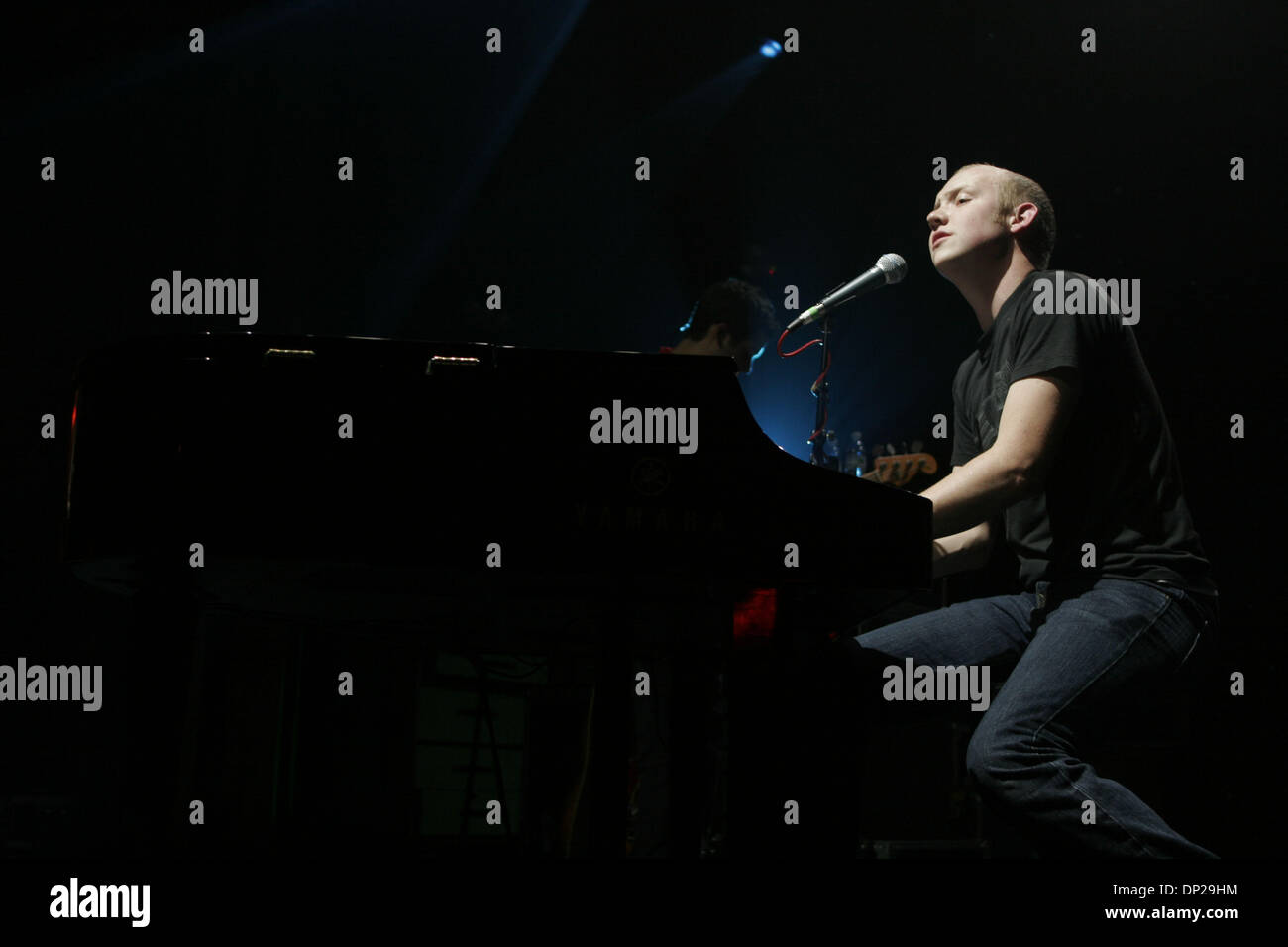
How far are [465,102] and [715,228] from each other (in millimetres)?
1081

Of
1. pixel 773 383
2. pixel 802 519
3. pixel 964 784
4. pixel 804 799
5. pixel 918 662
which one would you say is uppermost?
pixel 773 383

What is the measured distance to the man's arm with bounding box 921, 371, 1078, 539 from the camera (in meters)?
1.99

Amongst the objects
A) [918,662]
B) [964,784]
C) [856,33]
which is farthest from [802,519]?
[856,33]

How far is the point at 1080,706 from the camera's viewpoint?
193 cm

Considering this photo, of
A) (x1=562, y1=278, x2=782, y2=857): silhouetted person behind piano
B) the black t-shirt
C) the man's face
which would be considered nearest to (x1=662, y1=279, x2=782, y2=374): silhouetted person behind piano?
(x1=562, y1=278, x2=782, y2=857): silhouetted person behind piano

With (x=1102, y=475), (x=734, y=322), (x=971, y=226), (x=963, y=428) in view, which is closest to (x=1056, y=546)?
(x=1102, y=475)

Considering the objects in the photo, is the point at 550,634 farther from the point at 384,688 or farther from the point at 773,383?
the point at 773,383

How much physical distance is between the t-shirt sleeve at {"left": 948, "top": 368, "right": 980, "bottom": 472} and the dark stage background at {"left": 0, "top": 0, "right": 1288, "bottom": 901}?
135 cm

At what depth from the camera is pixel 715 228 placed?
4551 mm

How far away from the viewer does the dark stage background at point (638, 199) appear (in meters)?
3.71

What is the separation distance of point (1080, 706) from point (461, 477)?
1095 mm

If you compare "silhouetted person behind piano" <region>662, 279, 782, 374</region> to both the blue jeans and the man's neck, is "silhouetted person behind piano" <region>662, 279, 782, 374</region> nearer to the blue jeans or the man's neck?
the man's neck

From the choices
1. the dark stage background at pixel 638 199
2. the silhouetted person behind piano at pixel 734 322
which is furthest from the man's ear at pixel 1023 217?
the dark stage background at pixel 638 199

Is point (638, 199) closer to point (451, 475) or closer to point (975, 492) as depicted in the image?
point (975, 492)
